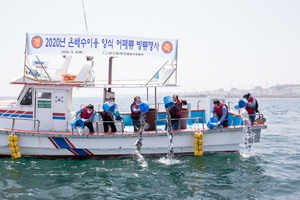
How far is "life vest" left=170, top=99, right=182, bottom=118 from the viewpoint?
33.2 ft

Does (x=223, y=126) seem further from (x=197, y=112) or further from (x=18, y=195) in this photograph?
(x=18, y=195)

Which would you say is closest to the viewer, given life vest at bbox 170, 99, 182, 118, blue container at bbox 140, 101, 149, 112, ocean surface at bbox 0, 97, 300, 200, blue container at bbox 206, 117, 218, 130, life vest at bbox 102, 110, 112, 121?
ocean surface at bbox 0, 97, 300, 200

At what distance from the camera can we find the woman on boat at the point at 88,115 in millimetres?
9828

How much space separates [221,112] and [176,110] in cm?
164

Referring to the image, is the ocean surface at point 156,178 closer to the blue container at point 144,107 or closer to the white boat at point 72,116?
the white boat at point 72,116

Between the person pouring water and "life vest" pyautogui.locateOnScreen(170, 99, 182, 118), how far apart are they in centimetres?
128

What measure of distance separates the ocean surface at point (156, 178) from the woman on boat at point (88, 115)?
4.10 ft

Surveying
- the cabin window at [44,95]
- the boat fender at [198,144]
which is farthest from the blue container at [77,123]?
the boat fender at [198,144]

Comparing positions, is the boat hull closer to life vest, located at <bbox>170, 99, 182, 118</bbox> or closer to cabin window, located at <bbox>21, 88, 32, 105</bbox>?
life vest, located at <bbox>170, 99, 182, 118</bbox>

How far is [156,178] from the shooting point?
8.45 metres

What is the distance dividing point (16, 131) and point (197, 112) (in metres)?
7.68

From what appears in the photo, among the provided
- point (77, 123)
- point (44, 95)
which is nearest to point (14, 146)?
point (44, 95)

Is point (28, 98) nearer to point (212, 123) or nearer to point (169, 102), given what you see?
point (169, 102)

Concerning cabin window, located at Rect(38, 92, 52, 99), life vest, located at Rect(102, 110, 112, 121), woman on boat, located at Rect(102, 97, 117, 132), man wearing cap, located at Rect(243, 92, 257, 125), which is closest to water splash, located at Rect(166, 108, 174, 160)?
woman on boat, located at Rect(102, 97, 117, 132)
